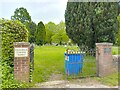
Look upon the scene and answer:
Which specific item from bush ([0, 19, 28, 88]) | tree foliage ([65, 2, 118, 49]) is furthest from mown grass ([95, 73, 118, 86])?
tree foliage ([65, 2, 118, 49])

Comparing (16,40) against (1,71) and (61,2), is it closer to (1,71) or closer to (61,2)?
(1,71)

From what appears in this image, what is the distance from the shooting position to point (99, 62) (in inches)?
324

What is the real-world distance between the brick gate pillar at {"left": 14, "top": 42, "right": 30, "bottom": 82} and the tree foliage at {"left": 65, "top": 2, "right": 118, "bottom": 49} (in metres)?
6.04

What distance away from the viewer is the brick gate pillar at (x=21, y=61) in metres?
6.60

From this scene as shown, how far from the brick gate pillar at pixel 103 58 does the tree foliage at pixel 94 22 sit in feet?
13.0

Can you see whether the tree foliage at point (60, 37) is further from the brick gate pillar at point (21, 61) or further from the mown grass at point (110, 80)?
the brick gate pillar at point (21, 61)


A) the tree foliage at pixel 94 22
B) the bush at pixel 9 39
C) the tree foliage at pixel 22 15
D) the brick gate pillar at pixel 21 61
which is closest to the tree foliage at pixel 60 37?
the tree foliage at pixel 22 15

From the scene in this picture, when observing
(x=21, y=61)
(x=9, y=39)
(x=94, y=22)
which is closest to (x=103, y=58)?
(x=21, y=61)

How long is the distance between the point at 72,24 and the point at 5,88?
7584 mm

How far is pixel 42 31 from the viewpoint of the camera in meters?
42.2

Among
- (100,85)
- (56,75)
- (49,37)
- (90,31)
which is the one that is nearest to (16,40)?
(56,75)

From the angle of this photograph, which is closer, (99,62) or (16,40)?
(16,40)

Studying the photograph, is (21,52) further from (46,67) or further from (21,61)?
(46,67)

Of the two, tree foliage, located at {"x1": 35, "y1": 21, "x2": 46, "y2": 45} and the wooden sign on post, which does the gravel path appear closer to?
the wooden sign on post
